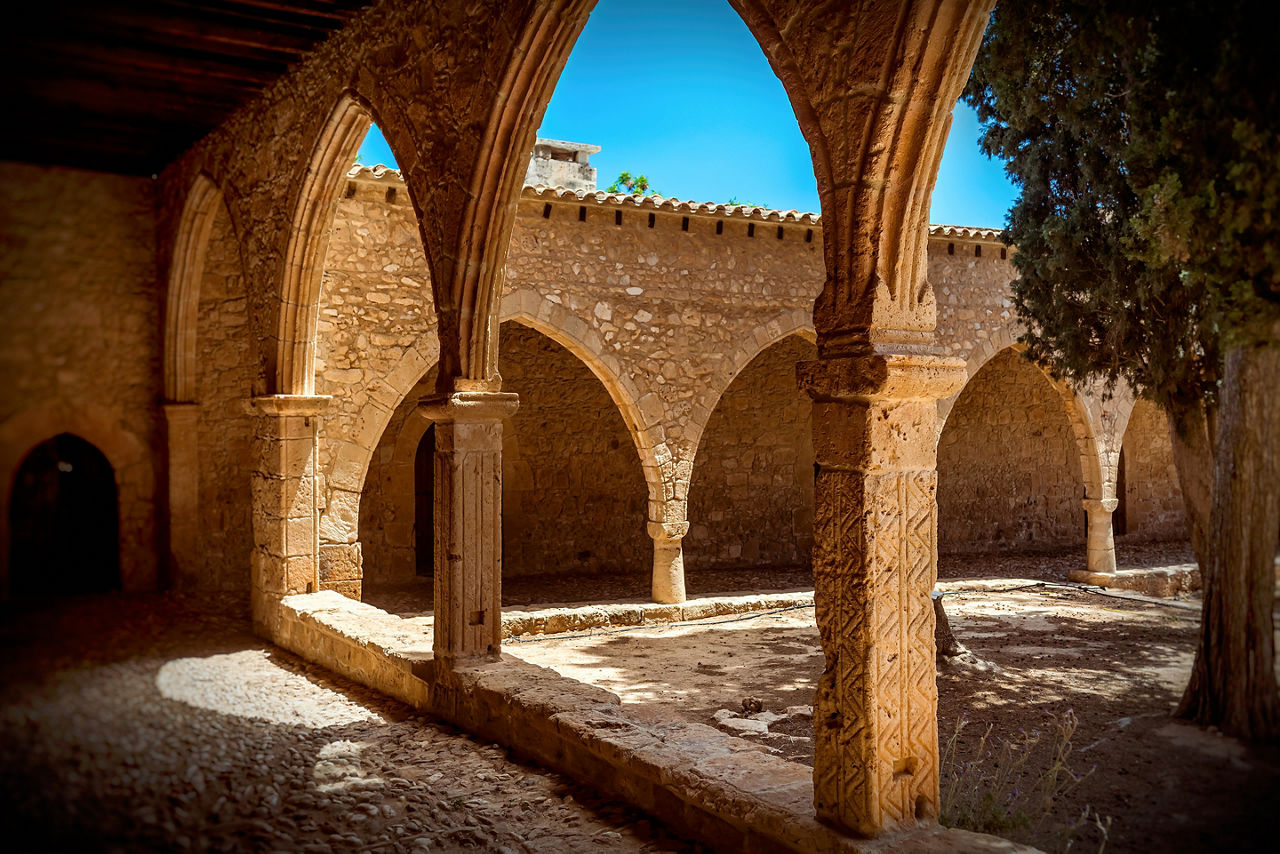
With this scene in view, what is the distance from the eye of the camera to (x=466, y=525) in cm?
439

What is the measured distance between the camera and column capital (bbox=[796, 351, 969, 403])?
2396mm

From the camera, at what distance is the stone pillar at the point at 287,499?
604cm

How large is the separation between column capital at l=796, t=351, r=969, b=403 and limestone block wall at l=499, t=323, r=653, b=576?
8.27m

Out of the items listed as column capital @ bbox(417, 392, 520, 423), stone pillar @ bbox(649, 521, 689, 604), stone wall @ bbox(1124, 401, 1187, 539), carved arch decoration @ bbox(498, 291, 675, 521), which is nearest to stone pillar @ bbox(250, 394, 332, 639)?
column capital @ bbox(417, 392, 520, 423)

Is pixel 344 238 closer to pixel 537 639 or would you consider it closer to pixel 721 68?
pixel 537 639

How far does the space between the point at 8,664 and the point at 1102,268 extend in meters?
3.98

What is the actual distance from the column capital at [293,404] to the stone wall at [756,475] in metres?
6.33

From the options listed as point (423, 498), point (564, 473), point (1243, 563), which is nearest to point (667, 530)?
point (564, 473)

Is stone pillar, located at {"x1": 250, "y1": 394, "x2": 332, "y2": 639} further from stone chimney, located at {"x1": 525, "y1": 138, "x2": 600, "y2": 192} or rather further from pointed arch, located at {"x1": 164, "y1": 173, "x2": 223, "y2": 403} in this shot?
stone chimney, located at {"x1": 525, "y1": 138, "x2": 600, "y2": 192}

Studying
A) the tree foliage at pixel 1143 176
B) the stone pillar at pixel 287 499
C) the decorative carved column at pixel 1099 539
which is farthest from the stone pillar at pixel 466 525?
the decorative carved column at pixel 1099 539

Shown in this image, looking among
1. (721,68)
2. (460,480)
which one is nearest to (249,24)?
(460,480)

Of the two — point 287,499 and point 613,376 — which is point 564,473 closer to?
point 613,376

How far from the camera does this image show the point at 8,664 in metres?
0.68

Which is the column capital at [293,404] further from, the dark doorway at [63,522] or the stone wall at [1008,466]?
the stone wall at [1008,466]
